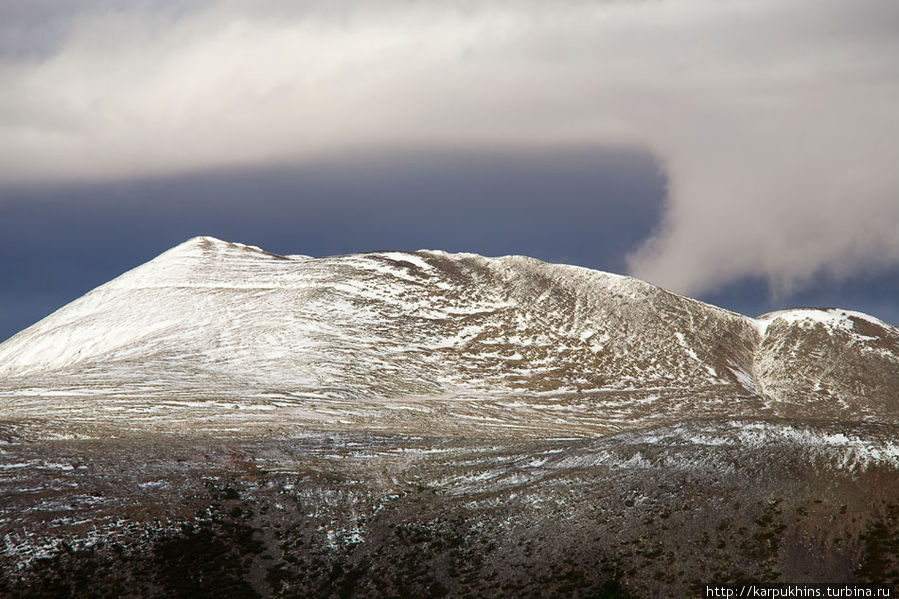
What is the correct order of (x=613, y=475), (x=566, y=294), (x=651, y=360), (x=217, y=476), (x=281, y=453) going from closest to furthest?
(x=613, y=475) < (x=217, y=476) < (x=281, y=453) < (x=651, y=360) < (x=566, y=294)

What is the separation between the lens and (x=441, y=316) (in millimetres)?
148750

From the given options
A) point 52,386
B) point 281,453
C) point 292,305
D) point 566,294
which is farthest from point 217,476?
point 566,294

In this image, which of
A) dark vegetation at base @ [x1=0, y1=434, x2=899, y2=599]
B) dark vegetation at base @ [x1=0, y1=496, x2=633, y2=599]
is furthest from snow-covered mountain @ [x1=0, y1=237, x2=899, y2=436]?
dark vegetation at base @ [x1=0, y1=496, x2=633, y2=599]

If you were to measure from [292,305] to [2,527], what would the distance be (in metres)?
103

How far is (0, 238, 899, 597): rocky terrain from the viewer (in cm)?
3831

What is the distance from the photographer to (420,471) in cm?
5562

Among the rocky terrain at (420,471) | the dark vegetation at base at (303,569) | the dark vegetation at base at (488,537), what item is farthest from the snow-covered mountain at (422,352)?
the dark vegetation at base at (303,569)

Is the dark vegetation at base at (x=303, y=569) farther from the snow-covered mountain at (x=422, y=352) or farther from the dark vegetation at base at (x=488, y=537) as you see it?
the snow-covered mountain at (x=422, y=352)

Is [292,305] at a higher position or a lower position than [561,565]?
higher

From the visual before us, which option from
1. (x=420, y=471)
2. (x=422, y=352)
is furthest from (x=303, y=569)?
(x=422, y=352)

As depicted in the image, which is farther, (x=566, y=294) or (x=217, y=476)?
(x=566, y=294)

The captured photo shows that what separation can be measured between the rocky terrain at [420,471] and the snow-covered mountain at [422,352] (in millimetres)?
737

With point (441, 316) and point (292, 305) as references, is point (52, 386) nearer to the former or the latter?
point (292, 305)

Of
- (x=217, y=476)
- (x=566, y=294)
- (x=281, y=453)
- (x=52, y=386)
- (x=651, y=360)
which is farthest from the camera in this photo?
(x=566, y=294)
